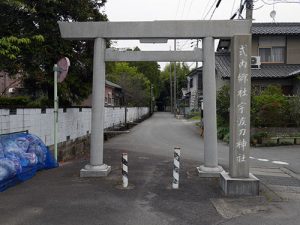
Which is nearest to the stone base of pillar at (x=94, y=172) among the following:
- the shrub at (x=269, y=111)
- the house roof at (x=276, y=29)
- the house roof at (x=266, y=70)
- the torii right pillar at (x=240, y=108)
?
the torii right pillar at (x=240, y=108)

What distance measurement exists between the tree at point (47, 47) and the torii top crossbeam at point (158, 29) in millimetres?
2127

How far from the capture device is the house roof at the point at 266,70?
27484 millimetres

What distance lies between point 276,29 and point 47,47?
74.8 ft

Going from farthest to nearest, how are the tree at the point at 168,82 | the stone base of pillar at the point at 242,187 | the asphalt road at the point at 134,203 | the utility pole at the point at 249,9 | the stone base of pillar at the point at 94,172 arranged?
→ the tree at the point at 168,82 < the utility pole at the point at 249,9 < the stone base of pillar at the point at 94,172 < the stone base of pillar at the point at 242,187 < the asphalt road at the point at 134,203

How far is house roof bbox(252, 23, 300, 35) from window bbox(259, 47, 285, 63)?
55.9 inches

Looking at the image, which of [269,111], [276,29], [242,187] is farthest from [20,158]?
[276,29]

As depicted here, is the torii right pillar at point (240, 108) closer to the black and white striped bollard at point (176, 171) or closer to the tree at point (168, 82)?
the black and white striped bollard at point (176, 171)

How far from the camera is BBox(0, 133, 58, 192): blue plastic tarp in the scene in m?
7.83

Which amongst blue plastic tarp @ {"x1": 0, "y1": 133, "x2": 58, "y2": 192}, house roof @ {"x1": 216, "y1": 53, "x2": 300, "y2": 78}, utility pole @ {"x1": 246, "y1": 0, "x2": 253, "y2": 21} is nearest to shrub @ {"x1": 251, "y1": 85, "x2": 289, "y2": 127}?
utility pole @ {"x1": 246, "y1": 0, "x2": 253, "y2": 21}

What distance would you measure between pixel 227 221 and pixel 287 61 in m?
26.1

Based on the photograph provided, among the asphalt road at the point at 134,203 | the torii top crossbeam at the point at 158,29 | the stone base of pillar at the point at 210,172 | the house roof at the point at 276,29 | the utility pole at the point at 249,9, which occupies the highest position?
the house roof at the point at 276,29

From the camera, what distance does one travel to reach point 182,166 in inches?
445

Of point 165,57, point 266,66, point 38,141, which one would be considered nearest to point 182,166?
point 165,57

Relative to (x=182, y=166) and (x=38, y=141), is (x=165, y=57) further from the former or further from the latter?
(x=38, y=141)
